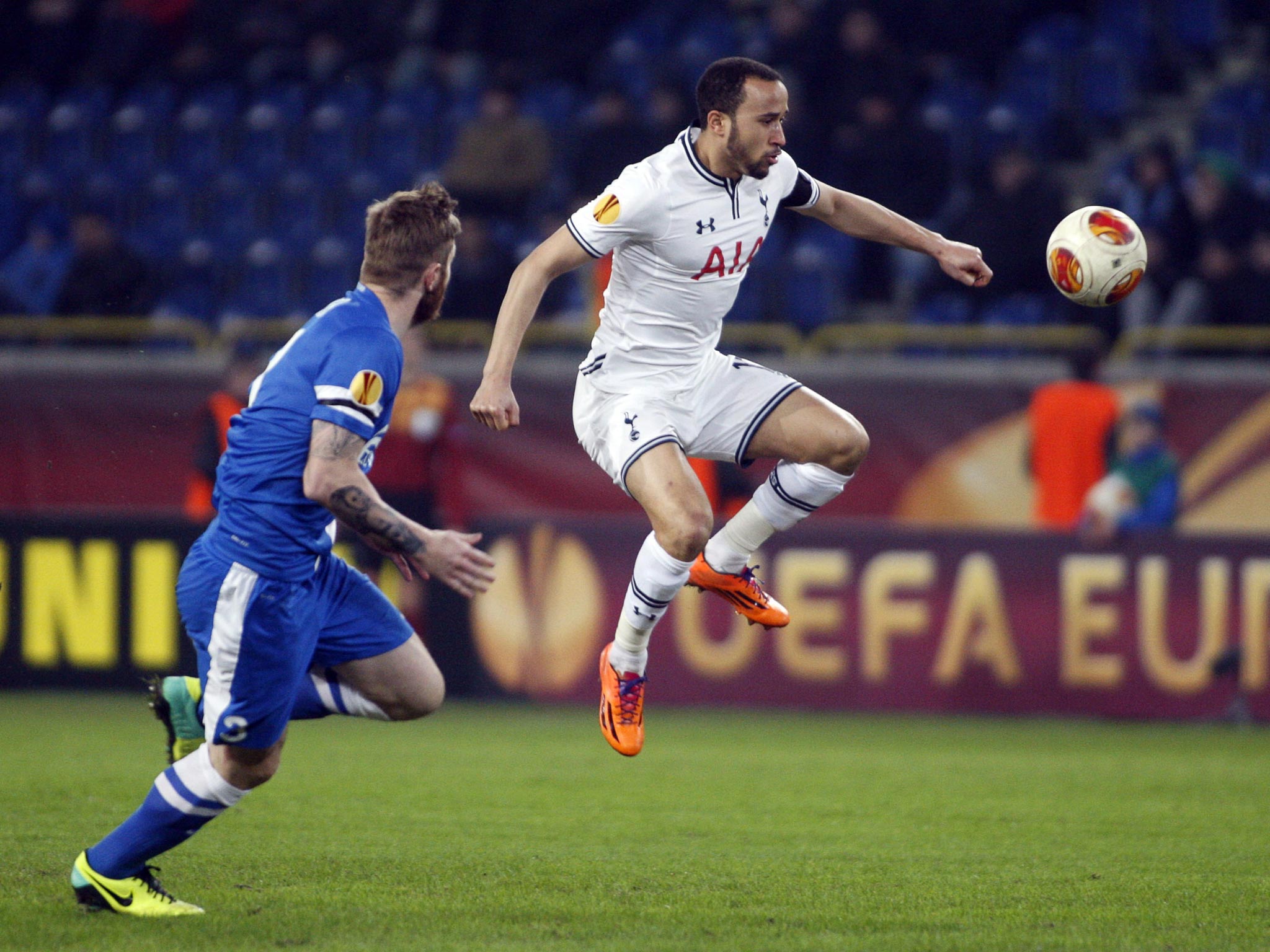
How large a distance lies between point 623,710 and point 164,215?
10.5 m

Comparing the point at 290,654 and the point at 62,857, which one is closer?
the point at 290,654

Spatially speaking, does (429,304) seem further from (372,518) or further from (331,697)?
(331,697)

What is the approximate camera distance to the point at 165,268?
14.9m

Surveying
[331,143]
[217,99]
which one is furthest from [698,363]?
[217,99]

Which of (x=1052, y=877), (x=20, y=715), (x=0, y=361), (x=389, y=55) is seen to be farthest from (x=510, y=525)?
(x=389, y=55)

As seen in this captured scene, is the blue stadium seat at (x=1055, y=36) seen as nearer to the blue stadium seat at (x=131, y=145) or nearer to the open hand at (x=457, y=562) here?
the blue stadium seat at (x=131, y=145)

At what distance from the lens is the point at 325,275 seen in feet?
46.5

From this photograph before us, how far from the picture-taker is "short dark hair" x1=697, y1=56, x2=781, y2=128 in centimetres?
600

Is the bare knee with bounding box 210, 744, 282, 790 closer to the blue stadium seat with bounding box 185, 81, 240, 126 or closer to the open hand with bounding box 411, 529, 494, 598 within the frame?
the open hand with bounding box 411, 529, 494, 598

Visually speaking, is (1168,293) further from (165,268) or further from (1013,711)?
(165,268)

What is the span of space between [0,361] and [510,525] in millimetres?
4706

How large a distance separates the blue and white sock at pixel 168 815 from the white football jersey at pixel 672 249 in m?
2.22

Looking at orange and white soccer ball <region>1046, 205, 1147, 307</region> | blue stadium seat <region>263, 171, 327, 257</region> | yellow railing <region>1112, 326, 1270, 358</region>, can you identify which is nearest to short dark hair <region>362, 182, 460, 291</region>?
orange and white soccer ball <region>1046, 205, 1147, 307</region>

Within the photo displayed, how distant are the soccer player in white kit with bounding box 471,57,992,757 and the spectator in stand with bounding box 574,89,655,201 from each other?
7.22 meters
